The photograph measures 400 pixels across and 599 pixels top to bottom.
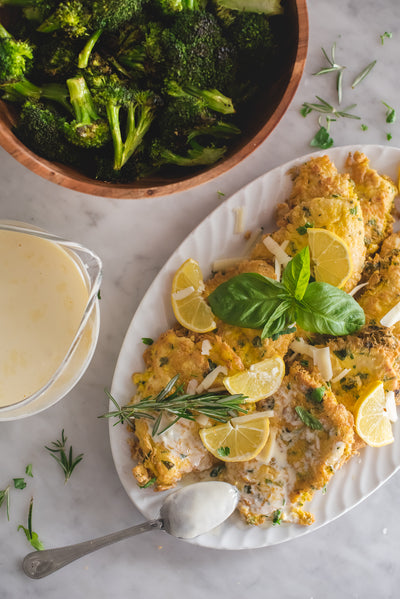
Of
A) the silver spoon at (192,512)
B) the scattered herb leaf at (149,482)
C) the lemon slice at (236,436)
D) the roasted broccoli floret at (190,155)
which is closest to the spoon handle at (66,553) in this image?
the silver spoon at (192,512)

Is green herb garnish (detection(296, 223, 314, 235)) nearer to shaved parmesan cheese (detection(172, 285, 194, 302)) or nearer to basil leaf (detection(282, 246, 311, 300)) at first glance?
basil leaf (detection(282, 246, 311, 300))

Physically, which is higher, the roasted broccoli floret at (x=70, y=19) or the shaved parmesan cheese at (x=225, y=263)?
the roasted broccoli floret at (x=70, y=19)

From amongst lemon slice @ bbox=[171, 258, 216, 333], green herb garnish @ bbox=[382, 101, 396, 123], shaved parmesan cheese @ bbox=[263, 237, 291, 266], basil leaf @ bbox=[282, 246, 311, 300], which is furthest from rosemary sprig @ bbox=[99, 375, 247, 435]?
green herb garnish @ bbox=[382, 101, 396, 123]

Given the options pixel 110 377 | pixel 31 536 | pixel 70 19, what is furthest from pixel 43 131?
pixel 31 536

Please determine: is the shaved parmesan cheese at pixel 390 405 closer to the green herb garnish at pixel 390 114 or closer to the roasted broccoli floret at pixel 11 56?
the green herb garnish at pixel 390 114

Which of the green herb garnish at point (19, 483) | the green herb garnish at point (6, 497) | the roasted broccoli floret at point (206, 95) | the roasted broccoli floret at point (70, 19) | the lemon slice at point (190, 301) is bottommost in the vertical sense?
the green herb garnish at point (6, 497)

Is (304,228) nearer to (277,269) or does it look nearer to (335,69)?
(277,269)
